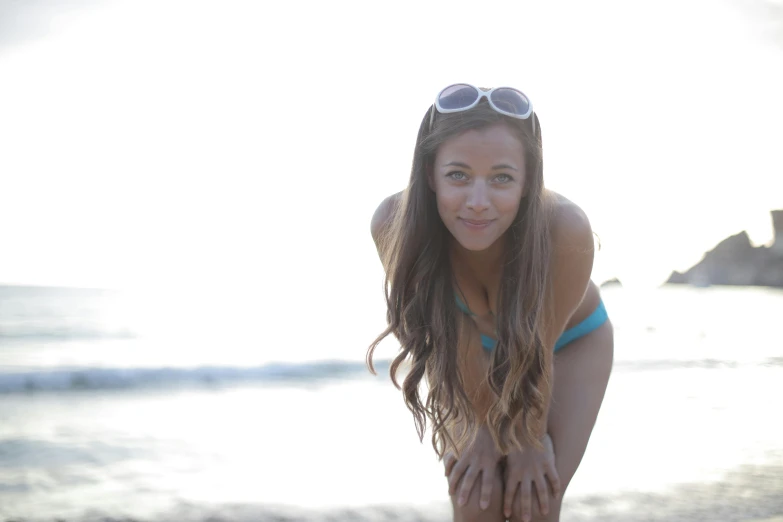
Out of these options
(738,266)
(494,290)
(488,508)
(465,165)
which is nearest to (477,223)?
(465,165)

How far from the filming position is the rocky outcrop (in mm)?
42031

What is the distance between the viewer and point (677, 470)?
4.98 m

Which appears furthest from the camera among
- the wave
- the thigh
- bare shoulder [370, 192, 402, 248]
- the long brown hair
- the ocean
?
the wave

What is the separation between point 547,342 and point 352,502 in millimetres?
1991

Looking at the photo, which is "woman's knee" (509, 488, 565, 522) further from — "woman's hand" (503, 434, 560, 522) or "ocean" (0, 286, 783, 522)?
"ocean" (0, 286, 783, 522)

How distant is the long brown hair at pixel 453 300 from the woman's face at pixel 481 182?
0.18ft

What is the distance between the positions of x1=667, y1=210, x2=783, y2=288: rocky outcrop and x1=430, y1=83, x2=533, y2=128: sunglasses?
4224 cm

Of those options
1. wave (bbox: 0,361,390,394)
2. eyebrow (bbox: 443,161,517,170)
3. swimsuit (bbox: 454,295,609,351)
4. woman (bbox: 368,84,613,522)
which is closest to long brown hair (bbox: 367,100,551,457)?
woman (bbox: 368,84,613,522)

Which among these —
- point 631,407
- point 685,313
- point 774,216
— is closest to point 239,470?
point 631,407

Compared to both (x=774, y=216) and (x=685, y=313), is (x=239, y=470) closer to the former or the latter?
(x=685, y=313)

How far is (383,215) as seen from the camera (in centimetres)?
302

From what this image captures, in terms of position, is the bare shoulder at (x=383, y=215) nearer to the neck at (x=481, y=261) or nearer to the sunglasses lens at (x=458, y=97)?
the neck at (x=481, y=261)

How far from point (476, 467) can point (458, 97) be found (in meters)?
1.42

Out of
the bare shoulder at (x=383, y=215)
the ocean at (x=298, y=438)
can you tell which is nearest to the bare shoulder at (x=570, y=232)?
the bare shoulder at (x=383, y=215)
